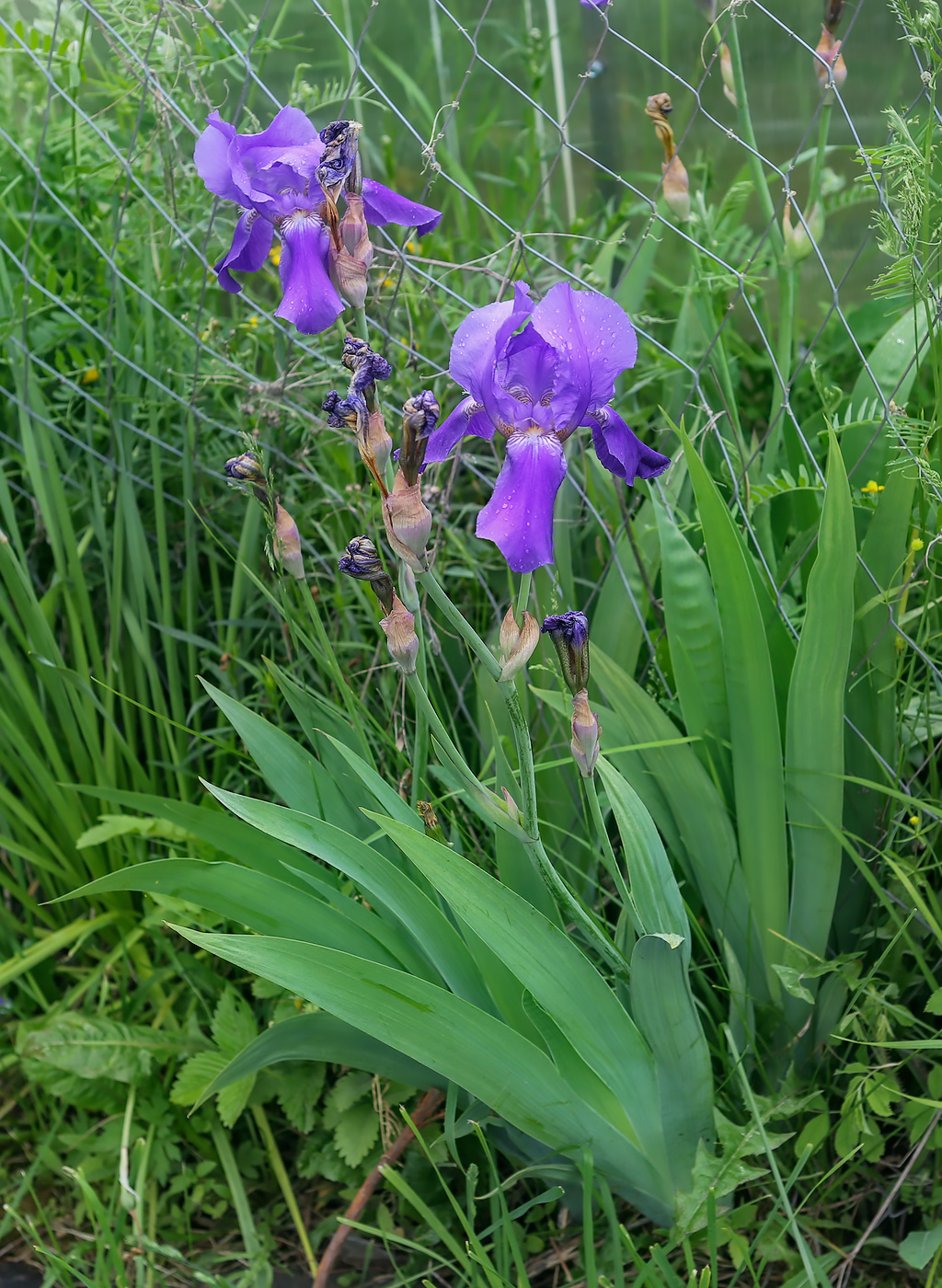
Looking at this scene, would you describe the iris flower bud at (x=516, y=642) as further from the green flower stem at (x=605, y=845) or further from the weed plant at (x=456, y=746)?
the green flower stem at (x=605, y=845)

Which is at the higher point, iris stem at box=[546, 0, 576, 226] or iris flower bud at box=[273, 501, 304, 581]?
iris stem at box=[546, 0, 576, 226]

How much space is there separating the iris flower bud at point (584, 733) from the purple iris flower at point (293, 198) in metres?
0.44

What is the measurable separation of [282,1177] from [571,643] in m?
0.99

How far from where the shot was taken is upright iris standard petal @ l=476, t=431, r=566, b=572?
2.62ft

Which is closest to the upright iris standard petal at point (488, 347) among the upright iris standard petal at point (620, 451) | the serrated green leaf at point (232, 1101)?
the upright iris standard petal at point (620, 451)

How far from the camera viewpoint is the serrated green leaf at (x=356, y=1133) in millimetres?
1292

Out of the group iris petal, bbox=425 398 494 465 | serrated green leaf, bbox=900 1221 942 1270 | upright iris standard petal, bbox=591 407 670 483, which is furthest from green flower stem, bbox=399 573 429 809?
serrated green leaf, bbox=900 1221 942 1270

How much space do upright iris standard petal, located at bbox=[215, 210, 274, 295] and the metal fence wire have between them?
0.28 m

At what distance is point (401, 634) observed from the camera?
0.91m

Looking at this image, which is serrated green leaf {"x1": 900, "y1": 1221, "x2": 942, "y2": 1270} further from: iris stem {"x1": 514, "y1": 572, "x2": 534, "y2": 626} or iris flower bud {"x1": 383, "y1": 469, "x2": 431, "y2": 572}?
iris flower bud {"x1": 383, "y1": 469, "x2": 431, "y2": 572}

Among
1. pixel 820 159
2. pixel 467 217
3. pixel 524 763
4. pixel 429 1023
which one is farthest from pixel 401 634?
pixel 467 217

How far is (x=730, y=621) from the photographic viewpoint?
3.67ft

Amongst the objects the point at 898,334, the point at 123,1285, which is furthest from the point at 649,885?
the point at 898,334

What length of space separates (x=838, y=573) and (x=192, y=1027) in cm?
113
